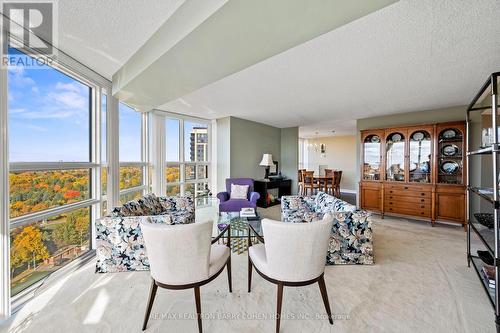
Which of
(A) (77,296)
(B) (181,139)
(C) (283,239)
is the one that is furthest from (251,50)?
(B) (181,139)

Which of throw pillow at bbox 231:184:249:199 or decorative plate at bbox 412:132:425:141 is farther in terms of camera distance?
throw pillow at bbox 231:184:249:199

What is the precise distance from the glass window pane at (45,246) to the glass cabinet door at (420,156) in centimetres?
597

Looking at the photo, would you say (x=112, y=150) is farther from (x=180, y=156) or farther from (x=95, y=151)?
(x=180, y=156)

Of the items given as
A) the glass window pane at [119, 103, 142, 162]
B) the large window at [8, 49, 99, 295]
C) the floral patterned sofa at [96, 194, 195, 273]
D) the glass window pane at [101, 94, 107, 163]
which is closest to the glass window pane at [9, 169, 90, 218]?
the large window at [8, 49, 99, 295]

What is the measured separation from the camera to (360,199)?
4832mm

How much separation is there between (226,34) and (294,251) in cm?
172

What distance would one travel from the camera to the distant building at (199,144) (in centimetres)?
531

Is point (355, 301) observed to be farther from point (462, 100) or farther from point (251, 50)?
point (462, 100)

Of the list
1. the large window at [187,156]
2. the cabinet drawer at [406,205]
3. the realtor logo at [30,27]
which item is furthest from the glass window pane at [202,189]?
the cabinet drawer at [406,205]

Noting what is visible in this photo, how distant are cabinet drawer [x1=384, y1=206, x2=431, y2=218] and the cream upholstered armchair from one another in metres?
3.75

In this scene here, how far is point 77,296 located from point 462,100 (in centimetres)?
623

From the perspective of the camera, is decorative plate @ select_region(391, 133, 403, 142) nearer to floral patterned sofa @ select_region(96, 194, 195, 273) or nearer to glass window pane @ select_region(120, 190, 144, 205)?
floral patterned sofa @ select_region(96, 194, 195, 273)

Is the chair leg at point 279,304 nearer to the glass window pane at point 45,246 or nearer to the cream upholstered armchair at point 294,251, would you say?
the cream upholstered armchair at point 294,251

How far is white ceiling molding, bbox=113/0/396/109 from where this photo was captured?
1.32m
